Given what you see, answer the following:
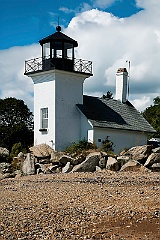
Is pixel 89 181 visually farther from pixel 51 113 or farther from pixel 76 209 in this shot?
pixel 51 113

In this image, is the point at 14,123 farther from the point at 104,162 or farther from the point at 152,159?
the point at 152,159

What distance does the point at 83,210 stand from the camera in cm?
870

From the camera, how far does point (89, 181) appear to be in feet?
44.4

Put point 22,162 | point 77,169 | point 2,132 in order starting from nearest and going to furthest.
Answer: point 77,169
point 22,162
point 2,132

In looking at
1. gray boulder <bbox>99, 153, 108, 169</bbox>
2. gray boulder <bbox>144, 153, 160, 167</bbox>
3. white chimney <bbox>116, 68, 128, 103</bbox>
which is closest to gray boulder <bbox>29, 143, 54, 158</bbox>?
gray boulder <bbox>99, 153, 108, 169</bbox>

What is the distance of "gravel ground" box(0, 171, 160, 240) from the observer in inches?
275

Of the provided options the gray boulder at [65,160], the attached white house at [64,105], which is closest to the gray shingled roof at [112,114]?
the attached white house at [64,105]

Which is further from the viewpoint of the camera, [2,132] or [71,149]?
[2,132]

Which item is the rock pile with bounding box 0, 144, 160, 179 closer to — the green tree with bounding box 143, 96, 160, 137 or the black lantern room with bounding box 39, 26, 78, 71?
the black lantern room with bounding box 39, 26, 78, 71

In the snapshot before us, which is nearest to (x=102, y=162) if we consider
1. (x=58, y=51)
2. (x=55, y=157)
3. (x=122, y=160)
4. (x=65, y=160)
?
(x=122, y=160)

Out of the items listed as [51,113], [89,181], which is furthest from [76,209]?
[51,113]

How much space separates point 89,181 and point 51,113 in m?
10.0

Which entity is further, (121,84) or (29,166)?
(121,84)

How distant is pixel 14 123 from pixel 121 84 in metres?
7.61
